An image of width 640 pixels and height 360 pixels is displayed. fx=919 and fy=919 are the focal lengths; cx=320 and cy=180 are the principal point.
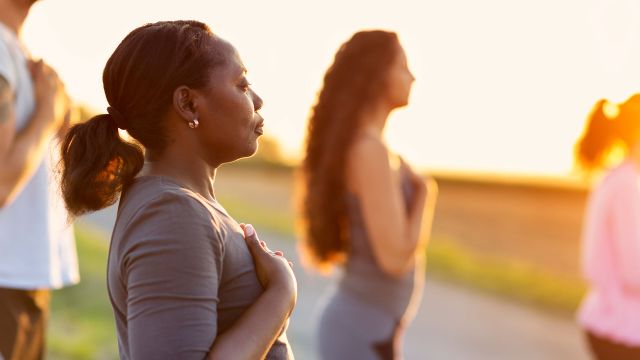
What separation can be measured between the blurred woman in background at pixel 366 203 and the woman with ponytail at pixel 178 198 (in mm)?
1410

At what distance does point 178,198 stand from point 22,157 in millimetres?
1149

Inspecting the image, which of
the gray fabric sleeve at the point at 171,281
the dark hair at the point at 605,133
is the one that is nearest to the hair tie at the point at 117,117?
the gray fabric sleeve at the point at 171,281

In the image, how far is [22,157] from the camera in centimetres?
254

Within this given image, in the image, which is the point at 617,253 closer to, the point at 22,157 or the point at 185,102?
the point at 22,157

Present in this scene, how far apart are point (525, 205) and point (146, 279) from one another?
69.5ft

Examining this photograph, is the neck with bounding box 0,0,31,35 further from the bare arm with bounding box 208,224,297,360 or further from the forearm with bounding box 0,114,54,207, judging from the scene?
the bare arm with bounding box 208,224,297,360

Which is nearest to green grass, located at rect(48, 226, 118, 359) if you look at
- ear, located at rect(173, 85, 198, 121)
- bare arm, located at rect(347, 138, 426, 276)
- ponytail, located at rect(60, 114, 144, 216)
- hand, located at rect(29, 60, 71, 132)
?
bare arm, located at rect(347, 138, 426, 276)

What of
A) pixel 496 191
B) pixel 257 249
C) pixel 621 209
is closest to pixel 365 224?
pixel 621 209

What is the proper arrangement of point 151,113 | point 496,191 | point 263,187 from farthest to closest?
point 263,187
point 496,191
point 151,113

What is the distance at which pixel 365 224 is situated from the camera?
3.21 metres

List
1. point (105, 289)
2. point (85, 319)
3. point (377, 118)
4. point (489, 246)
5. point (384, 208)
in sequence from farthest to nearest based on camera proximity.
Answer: point (489, 246) → point (105, 289) → point (85, 319) → point (377, 118) → point (384, 208)

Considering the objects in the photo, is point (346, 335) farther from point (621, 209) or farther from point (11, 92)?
point (11, 92)

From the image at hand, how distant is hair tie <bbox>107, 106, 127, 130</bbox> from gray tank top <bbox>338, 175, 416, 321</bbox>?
1592 millimetres

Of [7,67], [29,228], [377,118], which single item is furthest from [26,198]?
[377,118]
